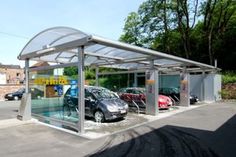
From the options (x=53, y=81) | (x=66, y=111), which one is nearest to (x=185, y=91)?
(x=53, y=81)

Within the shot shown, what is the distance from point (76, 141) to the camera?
319 inches

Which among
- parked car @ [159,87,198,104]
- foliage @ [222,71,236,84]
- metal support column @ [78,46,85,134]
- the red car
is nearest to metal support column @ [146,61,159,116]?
the red car

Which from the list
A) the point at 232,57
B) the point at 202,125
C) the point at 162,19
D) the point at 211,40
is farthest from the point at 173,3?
the point at 202,125

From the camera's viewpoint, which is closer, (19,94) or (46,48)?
(46,48)

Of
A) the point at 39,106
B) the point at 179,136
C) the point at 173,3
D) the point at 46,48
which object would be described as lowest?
the point at 179,136

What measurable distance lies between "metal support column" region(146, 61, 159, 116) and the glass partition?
4872 millimetres

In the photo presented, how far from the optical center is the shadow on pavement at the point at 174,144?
686cm

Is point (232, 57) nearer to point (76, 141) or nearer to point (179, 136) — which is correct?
point (179, 136)

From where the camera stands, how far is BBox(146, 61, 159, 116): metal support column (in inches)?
542

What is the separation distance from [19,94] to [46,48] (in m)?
19.3

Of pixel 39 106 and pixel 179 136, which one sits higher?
pixel 39 106

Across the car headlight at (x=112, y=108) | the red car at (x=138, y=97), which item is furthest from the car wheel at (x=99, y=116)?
the red car at (x=138, y=97)

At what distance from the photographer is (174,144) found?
7871mm

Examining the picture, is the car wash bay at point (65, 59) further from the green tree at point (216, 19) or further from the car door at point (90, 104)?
the green tree at point (216, 19)
